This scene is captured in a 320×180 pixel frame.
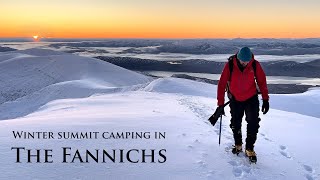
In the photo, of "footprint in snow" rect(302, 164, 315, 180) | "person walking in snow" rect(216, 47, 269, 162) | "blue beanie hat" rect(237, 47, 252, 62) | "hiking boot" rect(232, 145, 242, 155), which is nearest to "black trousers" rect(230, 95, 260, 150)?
"person walking in snow" rect(216, 47, 269, 162)

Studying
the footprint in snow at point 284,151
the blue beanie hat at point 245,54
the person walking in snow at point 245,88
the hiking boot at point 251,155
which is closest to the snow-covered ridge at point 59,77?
→ the footprint in snow at point 284,151

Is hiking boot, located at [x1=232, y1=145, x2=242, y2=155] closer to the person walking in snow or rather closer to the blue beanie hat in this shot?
the person walking in snow

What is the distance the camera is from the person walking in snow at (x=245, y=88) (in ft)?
16.8

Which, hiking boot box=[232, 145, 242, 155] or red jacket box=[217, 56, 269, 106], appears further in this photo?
hiking boot box=[232, 145, 242, 155]

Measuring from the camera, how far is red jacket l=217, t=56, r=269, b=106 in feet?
16.8

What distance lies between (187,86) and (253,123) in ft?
61.7

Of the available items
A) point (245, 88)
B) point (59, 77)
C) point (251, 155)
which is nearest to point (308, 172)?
point (251, 155)

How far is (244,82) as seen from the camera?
5.20m

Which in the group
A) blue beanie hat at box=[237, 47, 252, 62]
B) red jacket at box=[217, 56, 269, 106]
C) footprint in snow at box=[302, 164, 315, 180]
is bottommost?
footprint in snow at box=[302, 164, 315, 180]

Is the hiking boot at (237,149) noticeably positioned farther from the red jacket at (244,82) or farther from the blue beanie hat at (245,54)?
the blue beanie hat at (245,54)

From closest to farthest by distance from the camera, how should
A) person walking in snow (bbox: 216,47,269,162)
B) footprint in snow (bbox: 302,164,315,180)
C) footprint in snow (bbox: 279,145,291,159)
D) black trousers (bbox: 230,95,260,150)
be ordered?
footprint in snow (bbox: 302,164,315,180) < person walking in snow (bbox: 216,47,269,162) < black trousers (bbox: 230,95,260,150) < footprint in snow (bbox: 279,145,291,159)

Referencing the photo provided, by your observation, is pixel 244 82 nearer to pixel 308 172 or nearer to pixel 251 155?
pixel 251 155

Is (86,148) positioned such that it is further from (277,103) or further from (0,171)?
(277,103)

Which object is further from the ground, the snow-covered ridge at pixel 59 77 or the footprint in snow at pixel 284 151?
the footprint in snow at pixel 284 151
